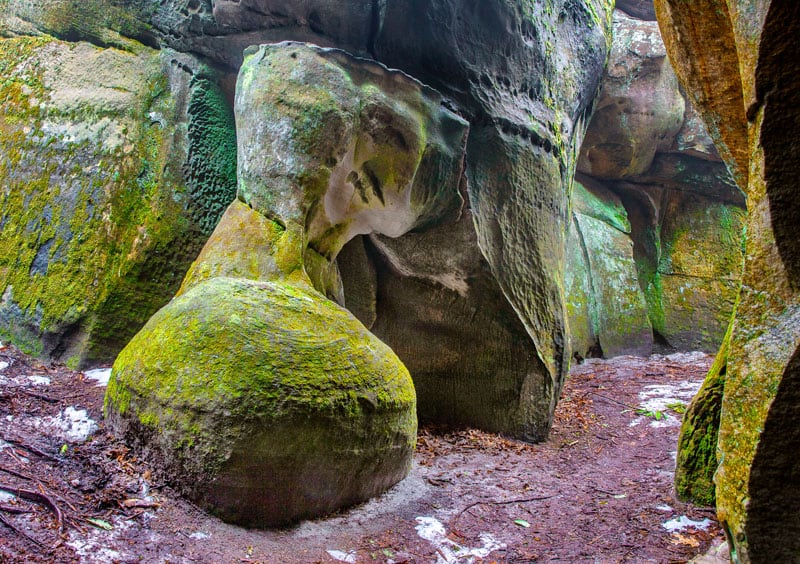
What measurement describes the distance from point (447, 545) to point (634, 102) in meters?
5.50

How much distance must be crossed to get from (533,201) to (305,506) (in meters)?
2.20

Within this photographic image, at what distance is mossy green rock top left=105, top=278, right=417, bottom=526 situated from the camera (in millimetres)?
1910

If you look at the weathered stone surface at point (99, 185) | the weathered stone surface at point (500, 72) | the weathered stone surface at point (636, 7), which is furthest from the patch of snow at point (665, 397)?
the weathered stone surface at point (636, 7)

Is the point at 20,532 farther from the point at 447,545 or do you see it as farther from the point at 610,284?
the point at 610,284

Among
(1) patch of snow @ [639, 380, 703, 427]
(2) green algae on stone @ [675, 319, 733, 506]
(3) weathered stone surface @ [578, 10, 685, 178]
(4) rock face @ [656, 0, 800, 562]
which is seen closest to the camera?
(4) rock face @ [656, 0, 800, 562]

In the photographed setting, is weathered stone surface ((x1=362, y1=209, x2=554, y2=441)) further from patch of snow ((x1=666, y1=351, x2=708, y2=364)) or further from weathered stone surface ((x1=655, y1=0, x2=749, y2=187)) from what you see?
patch of snow ((x1=666, y1=351, x2=708, y2=364))

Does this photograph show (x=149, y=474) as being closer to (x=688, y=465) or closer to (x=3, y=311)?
(x=3, y=311)

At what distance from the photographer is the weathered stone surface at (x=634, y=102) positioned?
650 cm

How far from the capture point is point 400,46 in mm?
3297

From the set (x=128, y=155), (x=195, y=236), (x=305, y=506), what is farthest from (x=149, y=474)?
(x=128, y=155)

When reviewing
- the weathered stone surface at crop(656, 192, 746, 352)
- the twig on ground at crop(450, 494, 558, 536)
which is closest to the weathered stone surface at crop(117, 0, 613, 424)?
the twig on ground at crop(450, 494, 558, 536)

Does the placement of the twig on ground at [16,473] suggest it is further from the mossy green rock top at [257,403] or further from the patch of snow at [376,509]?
the patch of snow at [376,509]

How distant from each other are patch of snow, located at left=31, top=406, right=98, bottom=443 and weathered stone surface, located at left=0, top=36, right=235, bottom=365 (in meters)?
0.68

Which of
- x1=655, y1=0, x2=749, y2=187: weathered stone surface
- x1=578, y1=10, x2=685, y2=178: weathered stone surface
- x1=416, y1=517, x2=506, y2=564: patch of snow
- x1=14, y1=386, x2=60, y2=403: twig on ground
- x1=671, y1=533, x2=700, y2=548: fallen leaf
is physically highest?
x1=578, y1=10, x2=685, y2=178: weathered stone surface
